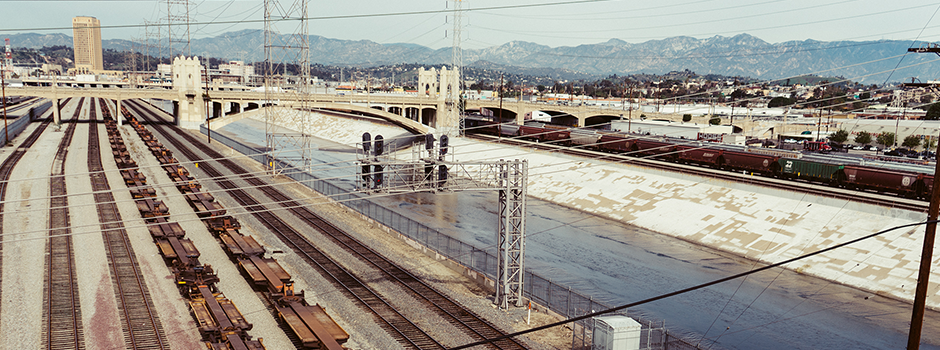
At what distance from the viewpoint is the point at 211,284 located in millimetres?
25781

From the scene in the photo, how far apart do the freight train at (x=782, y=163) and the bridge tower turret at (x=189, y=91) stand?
62.4 metres

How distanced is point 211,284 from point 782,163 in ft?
137

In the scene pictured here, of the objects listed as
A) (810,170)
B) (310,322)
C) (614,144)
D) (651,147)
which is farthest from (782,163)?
(310,322)

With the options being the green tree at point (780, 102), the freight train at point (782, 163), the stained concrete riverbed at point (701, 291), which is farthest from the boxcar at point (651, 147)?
the green tree at point (780, 102)

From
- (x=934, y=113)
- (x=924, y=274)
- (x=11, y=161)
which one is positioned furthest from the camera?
(x=934, y=113)

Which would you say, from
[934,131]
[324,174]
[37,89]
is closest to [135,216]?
[324,174]

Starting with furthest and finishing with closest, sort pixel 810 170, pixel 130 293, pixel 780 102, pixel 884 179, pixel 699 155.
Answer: pixel 780 102 < pixel 699 155 < pixel 810 170 < pixel 884 179 < pixel 130 293

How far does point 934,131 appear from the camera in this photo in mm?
73438

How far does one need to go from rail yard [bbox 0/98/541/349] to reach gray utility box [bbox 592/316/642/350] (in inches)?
124

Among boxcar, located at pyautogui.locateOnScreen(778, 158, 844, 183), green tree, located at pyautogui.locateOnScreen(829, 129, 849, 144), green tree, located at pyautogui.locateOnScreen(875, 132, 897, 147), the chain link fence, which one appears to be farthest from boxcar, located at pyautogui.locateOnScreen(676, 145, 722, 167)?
green tree, located at pyautogui.locateOnScreen(875, 132, 897, 147)

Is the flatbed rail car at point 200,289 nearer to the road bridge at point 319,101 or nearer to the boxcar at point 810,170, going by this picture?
the boxcar at point 810,170

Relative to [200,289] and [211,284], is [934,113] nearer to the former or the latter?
[211,284]

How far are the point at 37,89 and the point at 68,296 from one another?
80989mm

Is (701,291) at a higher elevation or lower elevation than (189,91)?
lower
